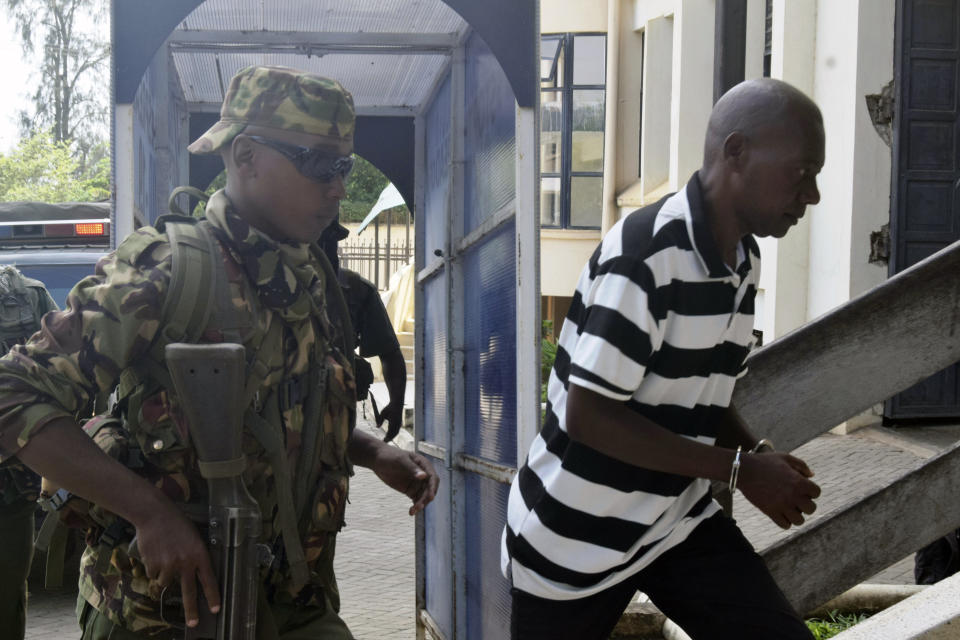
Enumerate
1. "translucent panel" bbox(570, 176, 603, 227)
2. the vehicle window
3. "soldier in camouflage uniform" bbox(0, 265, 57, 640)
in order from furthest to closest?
"translucent panel" bbox(570, 176, 603, 227)
the vehicle window
"soldier in camouflage uniform" bbox(0, 265, 57, 640)

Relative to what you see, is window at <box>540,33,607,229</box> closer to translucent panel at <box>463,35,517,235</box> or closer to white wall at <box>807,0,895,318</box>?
white wall at <box>807,0,895,318</box>

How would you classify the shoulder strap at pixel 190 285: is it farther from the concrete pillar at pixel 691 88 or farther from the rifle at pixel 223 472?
the concrete pillar at pixel 691 88

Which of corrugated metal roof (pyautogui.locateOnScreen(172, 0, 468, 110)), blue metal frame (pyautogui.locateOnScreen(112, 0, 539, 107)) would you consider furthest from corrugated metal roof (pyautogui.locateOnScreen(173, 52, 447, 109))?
blue metal frame (pyautogui.locateOnScreen(112, 0, 539, 107))

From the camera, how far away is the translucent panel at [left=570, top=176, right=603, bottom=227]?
17875mm

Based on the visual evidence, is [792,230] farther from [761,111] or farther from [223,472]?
[223,472]

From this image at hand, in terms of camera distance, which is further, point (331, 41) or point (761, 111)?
point (331, 41)

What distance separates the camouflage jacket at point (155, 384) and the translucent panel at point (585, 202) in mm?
15348

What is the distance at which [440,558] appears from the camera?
5469 mm

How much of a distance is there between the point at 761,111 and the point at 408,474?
1116 mm

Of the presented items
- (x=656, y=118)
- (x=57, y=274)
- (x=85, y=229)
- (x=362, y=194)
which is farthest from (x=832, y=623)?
(x=362, y=194)

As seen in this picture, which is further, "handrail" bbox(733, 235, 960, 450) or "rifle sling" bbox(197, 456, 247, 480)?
"handrail" bbox(733, 235, 960, 450)

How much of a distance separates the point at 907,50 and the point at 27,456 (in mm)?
8653

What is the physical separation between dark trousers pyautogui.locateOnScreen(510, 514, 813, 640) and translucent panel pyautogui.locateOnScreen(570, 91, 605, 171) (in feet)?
50.4

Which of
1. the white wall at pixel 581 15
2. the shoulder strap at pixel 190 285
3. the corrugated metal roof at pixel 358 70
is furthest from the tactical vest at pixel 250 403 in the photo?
the white wall at pixel 581 15
